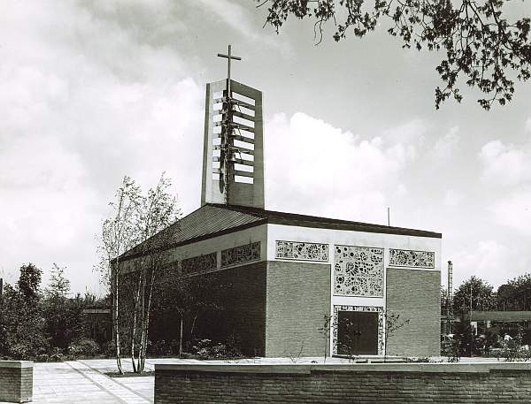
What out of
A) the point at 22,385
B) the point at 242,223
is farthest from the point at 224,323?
the point at 22,385

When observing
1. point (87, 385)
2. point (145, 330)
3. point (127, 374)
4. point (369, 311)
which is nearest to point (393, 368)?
point (87, 385)

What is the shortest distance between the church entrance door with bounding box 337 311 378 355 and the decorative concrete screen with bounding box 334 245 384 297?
3.17ft

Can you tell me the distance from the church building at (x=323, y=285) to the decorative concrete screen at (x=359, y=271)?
0.14 feet

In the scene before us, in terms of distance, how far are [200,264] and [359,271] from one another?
8.67 metres

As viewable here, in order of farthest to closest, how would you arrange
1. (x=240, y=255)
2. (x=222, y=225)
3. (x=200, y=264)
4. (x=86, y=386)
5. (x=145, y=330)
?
(x=200, y=264) → (x=222, y=225) → (x=240, y=255) → (x=145, y=330) → (x=86, y=386)

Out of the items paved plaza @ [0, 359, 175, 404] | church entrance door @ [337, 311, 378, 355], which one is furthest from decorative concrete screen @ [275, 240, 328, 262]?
paved plaza @ [0, 359, 175, 404]

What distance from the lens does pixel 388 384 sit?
42.5 ft

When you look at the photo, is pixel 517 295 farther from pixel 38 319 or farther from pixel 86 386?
pixel 86 386

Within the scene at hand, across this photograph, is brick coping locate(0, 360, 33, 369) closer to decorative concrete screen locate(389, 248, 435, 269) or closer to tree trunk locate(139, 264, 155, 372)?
tree trunk locate(139, 264, 155, 372)

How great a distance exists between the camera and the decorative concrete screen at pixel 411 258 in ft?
108

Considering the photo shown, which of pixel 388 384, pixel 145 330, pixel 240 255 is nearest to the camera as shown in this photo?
pixel 388 384

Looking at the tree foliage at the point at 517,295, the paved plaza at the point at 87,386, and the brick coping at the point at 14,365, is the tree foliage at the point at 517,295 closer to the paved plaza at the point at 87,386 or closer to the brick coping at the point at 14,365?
the paved plaza at the point at 87,386

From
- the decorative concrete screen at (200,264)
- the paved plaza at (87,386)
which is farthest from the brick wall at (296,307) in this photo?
the decorative concrete screen at (200,264)

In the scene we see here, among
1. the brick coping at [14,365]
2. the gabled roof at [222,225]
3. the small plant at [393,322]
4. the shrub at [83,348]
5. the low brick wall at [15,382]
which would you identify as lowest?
the shrub at [83,348]
